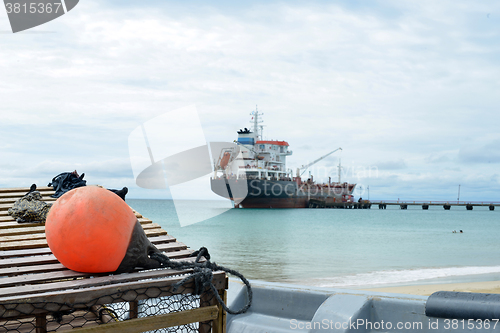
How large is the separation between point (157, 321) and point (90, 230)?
65 centimetres

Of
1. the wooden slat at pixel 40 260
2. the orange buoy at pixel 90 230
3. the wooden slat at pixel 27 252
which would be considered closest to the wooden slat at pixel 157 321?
the orange buoy at pixel 90 230

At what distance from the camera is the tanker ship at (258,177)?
5362 centimetres


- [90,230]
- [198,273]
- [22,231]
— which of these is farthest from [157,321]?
[22,231]

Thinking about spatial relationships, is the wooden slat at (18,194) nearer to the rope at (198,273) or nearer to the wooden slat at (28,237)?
the wooden slat at (28,237)

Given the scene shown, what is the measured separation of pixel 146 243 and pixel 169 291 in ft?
1.24

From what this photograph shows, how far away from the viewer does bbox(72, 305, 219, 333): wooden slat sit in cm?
207

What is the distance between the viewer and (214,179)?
53594mm

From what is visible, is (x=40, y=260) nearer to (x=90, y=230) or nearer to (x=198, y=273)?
(x=90, y=230)

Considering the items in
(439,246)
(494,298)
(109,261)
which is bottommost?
(439,246)

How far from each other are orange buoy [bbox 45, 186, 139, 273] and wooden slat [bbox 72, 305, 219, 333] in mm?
384

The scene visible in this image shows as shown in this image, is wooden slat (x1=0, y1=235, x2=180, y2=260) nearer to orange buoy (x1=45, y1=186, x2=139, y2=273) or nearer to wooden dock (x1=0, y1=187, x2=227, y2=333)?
wooden dock (x1=0, y1=187, x2=227, y2=333)

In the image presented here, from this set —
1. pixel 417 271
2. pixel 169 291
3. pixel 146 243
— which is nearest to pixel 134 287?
pixel 169 291

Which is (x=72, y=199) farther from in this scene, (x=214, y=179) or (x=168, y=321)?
(x=214, y=179)

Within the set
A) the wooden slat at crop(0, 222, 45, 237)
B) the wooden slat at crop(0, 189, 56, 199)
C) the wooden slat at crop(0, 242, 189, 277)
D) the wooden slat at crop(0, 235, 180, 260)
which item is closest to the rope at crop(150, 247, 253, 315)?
the wooden slat at crop(0, 242, 189, 277)
